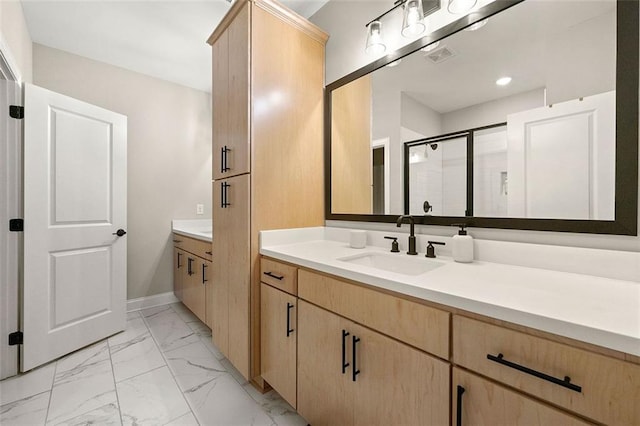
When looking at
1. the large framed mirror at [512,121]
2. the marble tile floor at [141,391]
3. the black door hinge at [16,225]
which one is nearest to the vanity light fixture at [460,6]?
the large framed mirror at [512,121]

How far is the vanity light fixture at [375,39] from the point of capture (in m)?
1.56

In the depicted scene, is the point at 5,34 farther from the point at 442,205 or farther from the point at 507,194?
the point at 507,194

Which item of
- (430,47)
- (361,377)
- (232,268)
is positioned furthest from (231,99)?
(361,377)

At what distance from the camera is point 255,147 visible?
1.54 meters

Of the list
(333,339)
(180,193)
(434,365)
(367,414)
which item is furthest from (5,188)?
(434,365)

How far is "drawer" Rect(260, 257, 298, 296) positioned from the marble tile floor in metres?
0.70

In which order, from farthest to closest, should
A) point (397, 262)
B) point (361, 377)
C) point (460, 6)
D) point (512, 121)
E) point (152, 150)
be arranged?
point (152, 150) < point (397, 262) < point (460, 6) < point (512, 121) < point (361, 377)

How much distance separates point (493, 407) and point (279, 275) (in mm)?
978

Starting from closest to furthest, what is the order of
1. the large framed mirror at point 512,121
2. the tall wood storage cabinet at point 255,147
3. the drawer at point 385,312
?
→ the drawer at point 385,312, the large framed mirror at point 512,121, the tall wood storage cabinet at point 255,147

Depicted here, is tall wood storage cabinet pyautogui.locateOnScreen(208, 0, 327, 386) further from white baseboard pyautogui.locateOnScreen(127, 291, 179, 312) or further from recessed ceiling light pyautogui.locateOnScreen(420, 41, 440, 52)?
white baseboard pyautogui.locateOnScreen(127, 291, 179, 312)

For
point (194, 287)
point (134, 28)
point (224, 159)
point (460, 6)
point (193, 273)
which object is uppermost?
point (134, 28)

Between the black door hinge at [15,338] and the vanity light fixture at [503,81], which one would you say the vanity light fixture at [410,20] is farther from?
the black door hinge at [15,338]

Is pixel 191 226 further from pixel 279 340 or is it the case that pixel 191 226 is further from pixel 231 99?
pixel 279 340

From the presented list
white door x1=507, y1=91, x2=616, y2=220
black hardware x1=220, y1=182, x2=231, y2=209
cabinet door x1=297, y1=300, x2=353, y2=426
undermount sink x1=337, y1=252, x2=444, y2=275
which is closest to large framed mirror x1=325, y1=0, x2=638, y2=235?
white door x1=507, y1=91, x2=616, y2=220
